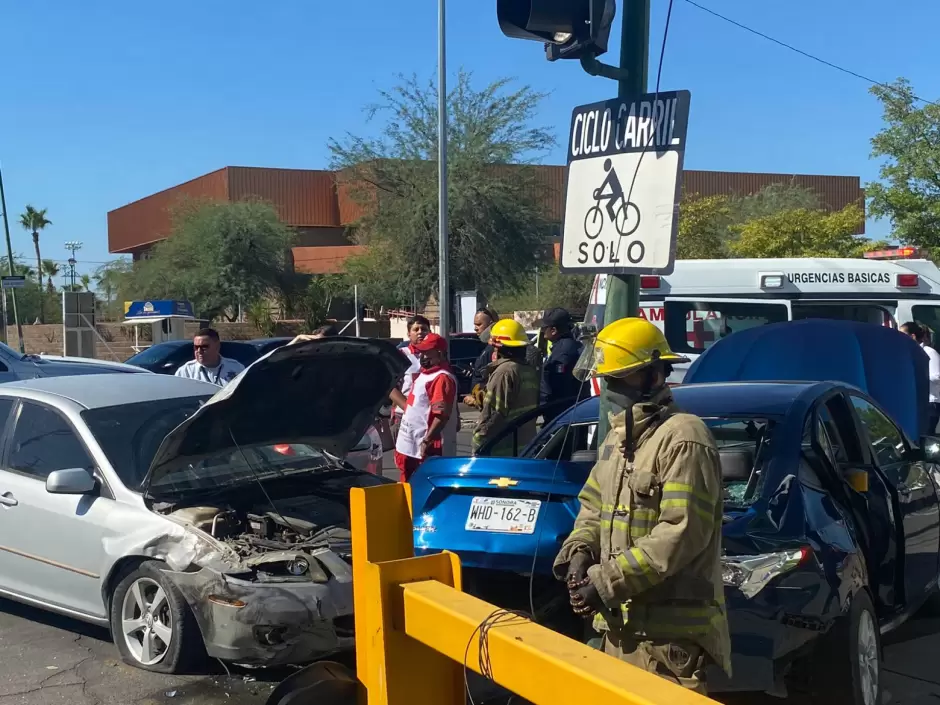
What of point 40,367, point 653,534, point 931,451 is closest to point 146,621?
point 653,534

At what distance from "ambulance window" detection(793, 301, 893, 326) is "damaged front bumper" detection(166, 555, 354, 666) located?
32.5 feet

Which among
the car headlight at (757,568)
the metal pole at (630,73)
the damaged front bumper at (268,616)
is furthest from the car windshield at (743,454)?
the damaged front bumper at (268,616)

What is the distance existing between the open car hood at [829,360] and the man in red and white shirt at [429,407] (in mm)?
1845

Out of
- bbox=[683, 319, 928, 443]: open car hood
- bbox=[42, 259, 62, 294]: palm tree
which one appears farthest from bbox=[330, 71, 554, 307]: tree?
bbox=[42, 259, 62, 294]: palm tree

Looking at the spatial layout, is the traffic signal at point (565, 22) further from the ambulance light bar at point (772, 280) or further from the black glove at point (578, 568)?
the ambulance light bar at point (772, 280)

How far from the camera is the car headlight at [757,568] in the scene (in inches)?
156

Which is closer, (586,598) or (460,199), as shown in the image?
(586,598)

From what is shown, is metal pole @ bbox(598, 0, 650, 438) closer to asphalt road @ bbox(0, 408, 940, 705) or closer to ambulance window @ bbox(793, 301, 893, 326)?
→ asphalt road @ bbox(0, 408, 940, 705)

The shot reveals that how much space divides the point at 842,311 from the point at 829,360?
633 centimetres

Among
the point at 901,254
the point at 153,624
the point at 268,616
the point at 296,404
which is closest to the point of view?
the point at 268,616

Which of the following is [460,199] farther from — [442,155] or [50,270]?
[50,270]

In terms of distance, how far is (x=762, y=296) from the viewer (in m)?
13.5

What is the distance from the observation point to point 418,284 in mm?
33625

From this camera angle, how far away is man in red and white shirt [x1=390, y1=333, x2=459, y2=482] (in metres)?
7.42
